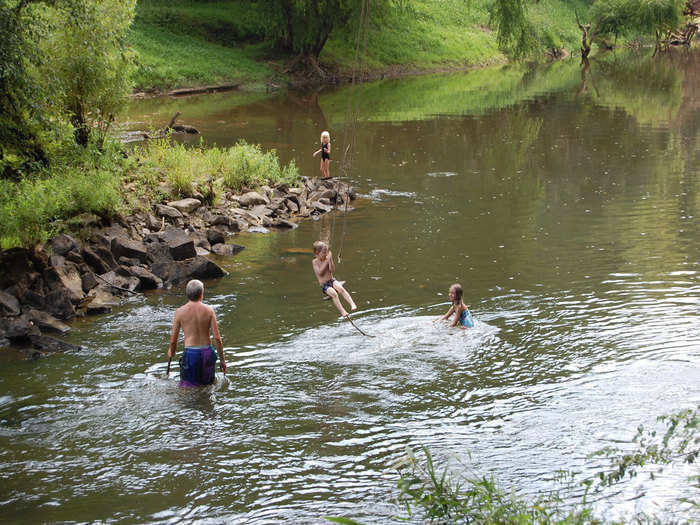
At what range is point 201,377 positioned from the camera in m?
11.1

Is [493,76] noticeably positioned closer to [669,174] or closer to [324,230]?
[669,174]

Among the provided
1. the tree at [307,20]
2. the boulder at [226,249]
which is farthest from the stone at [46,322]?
the tree at [307,20]

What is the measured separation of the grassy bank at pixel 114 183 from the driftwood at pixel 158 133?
5339 millimetres

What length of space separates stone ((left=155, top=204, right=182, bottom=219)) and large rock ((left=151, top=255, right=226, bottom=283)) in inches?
137

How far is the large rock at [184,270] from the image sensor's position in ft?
54.7

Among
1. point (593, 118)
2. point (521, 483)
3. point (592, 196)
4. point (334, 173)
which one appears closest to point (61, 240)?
point (521, 483)

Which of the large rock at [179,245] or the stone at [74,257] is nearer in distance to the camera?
the stone at [74,257]

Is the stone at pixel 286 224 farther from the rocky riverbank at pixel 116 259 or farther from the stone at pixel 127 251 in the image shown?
the stone at pixel 127 251

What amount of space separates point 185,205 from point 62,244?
5039mm

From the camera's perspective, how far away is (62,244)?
16.2 m

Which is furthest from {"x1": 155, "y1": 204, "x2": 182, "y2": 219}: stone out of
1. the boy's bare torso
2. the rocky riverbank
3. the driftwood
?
the boy's bare torso

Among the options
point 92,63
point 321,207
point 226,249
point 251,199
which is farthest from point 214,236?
point 92,63

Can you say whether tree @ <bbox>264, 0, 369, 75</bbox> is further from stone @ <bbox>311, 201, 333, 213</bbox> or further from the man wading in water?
the man wading in water

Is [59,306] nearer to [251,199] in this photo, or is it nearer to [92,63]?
[92,63]
